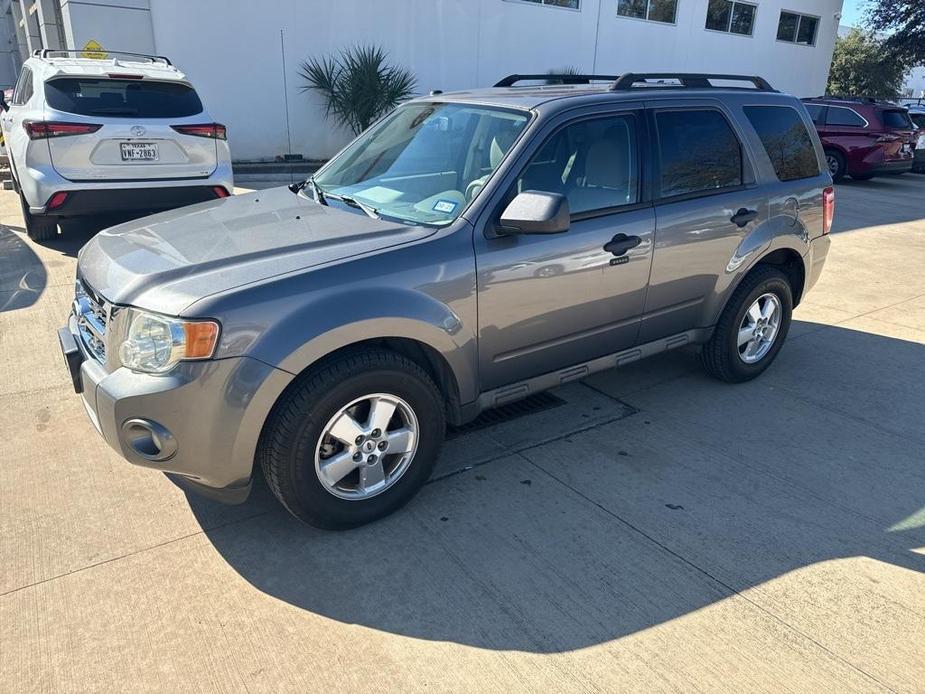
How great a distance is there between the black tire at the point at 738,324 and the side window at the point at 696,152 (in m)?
0.65

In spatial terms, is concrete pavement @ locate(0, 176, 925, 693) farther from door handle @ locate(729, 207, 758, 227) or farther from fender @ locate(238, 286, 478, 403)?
door handle @ locate(729, 207, 758, 227)

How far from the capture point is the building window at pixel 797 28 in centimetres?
2261

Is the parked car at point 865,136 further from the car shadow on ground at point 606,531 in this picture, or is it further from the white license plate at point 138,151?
the white license plate at point 138,151

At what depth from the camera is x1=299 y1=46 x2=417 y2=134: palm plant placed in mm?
13086

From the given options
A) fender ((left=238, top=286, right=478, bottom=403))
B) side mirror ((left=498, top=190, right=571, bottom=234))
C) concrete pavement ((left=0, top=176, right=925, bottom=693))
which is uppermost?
side mirror ((left=498, top=190, right=571, bottom=234))

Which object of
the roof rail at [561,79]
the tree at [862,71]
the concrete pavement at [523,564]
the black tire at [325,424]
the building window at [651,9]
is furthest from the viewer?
the tree at [862,71]

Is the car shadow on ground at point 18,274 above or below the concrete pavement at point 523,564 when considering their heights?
above

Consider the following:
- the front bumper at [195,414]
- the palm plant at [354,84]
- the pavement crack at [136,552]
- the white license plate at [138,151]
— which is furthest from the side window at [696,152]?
the palm plant at [354,84]

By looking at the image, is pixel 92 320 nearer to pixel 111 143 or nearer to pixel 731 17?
pixel 111 143

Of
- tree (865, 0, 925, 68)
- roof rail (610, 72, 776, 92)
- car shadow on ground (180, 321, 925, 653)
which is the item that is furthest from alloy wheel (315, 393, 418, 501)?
tree (865, 0, 925, 68)

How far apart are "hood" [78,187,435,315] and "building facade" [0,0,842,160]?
9.36m

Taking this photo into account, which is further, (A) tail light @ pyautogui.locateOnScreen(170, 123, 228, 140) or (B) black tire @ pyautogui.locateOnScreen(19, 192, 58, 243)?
(B) black tire @ pyautogui.locateOnScreen(19, 192, 58, 243)

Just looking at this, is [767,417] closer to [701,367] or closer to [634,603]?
[701,367]

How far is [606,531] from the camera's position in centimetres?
322
